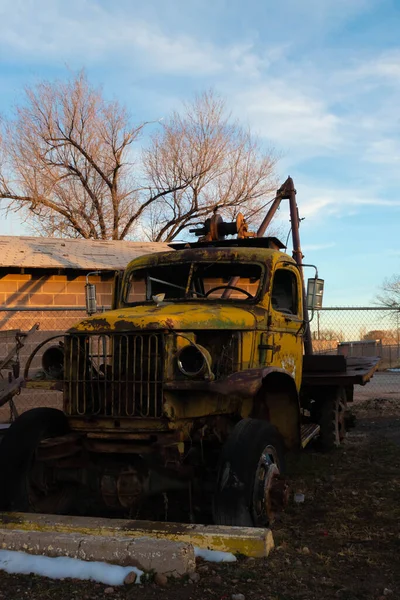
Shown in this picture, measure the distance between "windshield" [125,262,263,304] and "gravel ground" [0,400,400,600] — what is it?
2129 mm

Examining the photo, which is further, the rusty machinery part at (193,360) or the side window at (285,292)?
the side window at (285,292)

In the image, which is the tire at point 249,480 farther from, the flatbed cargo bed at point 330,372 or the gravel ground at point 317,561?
the flatbed cargo bed at point 330,372

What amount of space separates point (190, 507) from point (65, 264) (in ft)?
30.4

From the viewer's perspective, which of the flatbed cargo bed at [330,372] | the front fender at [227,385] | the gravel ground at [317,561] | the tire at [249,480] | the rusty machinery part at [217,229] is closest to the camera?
the gravel ground at [317,561]

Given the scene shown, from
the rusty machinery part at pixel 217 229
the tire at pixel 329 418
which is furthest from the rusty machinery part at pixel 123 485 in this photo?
the rusty machinery part at pixel 217 229

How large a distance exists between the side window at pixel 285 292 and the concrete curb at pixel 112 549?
2.80 m

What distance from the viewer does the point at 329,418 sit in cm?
751

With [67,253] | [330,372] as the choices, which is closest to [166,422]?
[330,372]

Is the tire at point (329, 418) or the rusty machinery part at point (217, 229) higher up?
the rusty machinery part at point (217, 229)

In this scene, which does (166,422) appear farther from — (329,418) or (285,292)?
(329,418)

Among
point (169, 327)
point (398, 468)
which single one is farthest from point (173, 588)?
point (398, 468)

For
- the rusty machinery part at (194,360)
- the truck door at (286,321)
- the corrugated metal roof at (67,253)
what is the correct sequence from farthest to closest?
the corrugated metal roof at (67,253), the truck door at (286,321), the rusty machinery part at (194,360)

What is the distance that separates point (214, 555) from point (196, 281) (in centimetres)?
297

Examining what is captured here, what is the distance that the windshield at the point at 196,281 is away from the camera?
580cm
